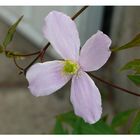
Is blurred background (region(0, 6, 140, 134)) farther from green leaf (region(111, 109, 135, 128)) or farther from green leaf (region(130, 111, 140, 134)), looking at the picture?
green leaf (region(130, 111, 140, 134))

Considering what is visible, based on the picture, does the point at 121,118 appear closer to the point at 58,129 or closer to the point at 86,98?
the point at 58,129

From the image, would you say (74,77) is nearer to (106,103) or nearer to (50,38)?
(50,38)

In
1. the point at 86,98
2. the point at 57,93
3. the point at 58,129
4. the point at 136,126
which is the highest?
the point at 86,98

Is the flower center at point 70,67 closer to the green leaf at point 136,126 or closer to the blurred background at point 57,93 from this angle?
the green leaf at point 136,126

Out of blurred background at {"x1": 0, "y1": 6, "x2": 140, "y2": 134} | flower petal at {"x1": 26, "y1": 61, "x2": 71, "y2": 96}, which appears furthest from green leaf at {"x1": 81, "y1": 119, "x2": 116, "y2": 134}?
→ blurred background at {"x1": 0, "y1": 6, "x2": 140, "y2": 134}

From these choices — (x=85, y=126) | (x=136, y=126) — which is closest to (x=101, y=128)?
(x=85, y=126)

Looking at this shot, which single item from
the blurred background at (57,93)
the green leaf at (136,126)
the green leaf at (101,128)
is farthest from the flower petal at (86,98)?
the blurred background at (57,93)
